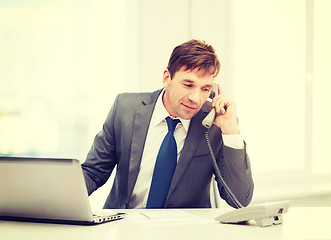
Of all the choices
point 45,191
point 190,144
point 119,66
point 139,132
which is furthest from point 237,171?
point 119,66

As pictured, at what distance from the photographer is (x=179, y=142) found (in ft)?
6.14

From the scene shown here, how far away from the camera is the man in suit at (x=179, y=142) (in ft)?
5.71

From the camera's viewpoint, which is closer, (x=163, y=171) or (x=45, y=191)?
(x=45, y=191)

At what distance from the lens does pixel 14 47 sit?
265cm

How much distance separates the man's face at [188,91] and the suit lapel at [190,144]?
5 cm

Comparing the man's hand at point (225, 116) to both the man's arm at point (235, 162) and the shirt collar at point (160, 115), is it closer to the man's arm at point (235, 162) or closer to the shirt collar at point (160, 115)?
the man's arm at point (235, 162)

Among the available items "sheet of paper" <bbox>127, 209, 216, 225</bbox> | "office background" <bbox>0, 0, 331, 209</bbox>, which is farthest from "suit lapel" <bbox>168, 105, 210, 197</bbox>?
"office background" <bbox>0, 0, 331, 209</bbox>

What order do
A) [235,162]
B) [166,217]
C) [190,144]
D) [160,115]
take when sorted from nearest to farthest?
1. [166,217]
2. [235,162]
3. [190,144]
4. [160,115]

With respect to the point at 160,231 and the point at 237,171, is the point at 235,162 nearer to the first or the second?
the point at 237,171

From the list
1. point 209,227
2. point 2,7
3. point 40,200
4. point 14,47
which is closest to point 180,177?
point 209,227

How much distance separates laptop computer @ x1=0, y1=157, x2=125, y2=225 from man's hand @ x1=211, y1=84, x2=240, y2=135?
2.50ft

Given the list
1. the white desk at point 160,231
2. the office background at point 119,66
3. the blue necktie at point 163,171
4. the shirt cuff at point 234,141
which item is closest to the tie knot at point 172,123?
the blue necktie at point 163,171

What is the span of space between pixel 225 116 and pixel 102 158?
2.10 ft

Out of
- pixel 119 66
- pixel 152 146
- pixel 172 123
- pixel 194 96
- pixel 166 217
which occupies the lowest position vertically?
pixel 166 217
